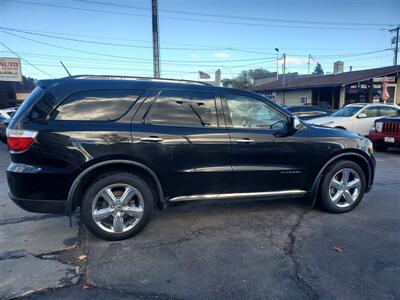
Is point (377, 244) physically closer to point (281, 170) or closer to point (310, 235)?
point (310, 235)

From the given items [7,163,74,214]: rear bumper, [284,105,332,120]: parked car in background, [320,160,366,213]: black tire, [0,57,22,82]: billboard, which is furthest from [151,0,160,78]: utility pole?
[0,57,22,82]: billboard

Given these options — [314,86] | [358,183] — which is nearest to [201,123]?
[358,183]

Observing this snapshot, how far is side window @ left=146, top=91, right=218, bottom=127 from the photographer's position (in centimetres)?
413

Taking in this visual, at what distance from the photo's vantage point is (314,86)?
1206 inches

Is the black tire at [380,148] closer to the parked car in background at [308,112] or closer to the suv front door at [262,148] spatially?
the parked car in background at [308,112]

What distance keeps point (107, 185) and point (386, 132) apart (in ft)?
31.8

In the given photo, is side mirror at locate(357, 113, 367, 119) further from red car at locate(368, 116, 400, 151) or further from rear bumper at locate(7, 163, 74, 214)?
rear bumper at locate(7, 163, 74, 214)

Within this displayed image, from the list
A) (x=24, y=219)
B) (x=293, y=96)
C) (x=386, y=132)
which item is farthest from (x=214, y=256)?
(x=293, y=96)

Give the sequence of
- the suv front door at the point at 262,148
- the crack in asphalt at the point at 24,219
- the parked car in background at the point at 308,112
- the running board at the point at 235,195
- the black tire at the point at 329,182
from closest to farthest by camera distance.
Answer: the running board at the point at 235,195 → the suv front door at the point at 262,148 → the crack in asphalt at the point at 24,219 → the black tire at the point at 329,182 → the parked car in background at the point at 308,112

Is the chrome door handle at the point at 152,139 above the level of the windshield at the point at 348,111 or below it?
below

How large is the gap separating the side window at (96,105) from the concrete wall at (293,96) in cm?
3117

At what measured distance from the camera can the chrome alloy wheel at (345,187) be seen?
4.98 metres

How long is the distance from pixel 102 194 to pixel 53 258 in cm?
83

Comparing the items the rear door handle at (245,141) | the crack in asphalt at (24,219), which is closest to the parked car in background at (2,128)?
the crack in asphalt at (24,219)
